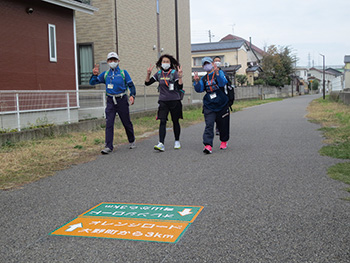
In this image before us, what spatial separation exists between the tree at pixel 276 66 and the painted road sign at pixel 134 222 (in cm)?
5209

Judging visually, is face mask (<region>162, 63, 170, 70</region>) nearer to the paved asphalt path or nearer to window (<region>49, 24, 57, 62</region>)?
the paved asphalt path

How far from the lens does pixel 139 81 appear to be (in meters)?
19.0

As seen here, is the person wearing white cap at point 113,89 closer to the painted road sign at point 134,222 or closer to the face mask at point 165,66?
the face mask at point 165,66

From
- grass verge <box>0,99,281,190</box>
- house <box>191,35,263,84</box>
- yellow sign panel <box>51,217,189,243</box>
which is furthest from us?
house <box>191,35,263,84</box>

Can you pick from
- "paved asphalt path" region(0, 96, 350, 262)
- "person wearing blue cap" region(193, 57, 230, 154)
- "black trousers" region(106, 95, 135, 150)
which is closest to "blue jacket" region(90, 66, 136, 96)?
"black trousers" region(106, 95, 135, 150)

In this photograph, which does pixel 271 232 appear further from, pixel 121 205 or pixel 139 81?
pixel 139 81

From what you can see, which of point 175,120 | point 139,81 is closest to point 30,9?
point 175,120

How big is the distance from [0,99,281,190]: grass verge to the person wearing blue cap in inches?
85.5

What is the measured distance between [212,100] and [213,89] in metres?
0.21

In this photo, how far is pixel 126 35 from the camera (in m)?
17.9

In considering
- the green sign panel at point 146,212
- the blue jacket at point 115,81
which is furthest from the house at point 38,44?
the green sign panel at point 146,212

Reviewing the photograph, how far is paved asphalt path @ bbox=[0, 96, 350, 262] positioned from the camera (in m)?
2.93

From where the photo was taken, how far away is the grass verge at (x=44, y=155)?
582cm

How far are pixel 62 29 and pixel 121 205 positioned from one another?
10066 mm
